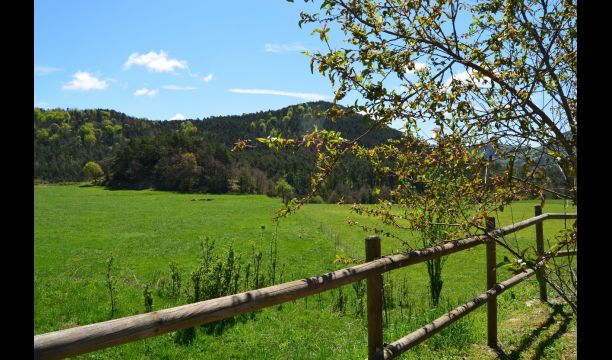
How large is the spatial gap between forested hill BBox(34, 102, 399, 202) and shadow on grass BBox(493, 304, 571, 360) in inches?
1914

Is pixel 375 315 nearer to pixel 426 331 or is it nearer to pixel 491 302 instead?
pixel 426 331

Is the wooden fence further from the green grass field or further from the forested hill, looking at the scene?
the forested hill

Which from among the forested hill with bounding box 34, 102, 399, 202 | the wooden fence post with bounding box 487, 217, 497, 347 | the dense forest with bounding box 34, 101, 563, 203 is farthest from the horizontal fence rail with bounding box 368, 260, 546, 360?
the dense forest with bounding box 34, 101, 563, 203

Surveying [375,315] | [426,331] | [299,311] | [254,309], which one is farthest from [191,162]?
[254,309]

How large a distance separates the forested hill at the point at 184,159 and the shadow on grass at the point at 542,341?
48.6 meters

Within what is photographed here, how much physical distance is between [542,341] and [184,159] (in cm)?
9911

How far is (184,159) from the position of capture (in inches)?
3935

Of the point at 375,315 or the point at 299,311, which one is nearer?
the point at 375,315

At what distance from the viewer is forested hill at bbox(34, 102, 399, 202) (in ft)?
317

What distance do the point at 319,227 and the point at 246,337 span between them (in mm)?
26380
